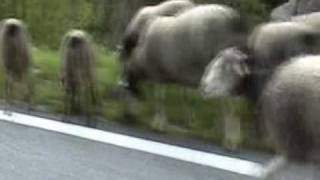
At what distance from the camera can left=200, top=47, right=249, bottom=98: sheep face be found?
32.4ft

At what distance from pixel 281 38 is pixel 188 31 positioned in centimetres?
142

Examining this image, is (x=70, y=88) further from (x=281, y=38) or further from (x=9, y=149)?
(x=281, y=38)

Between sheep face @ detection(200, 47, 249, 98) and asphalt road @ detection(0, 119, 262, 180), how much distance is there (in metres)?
0.71

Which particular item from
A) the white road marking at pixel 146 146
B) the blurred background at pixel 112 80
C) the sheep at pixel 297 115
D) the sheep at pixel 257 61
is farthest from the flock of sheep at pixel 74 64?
the sheep at pixel 297 115

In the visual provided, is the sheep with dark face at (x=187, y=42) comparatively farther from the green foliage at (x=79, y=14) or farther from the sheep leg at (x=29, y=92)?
the green foliage at (x=79, y=14)

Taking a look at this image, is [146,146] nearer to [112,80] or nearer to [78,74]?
[78,74]

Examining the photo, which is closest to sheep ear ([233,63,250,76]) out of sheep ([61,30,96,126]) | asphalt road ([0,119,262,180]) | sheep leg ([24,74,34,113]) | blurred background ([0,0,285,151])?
blurred background ([0,0,285,151])

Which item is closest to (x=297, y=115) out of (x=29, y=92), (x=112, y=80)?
(x=29, y=92)

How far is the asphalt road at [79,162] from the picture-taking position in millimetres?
9234

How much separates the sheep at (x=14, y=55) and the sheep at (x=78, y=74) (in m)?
0.66

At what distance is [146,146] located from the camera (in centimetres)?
1031

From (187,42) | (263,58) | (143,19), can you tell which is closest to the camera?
(263,58)

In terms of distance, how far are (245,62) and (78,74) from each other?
2405mm

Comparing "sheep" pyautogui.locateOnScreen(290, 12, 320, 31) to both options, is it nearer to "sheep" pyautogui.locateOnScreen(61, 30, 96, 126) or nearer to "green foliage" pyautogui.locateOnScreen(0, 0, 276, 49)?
"sheep" pyautogui.locateOnScreen(61, 30, 96, 126)
